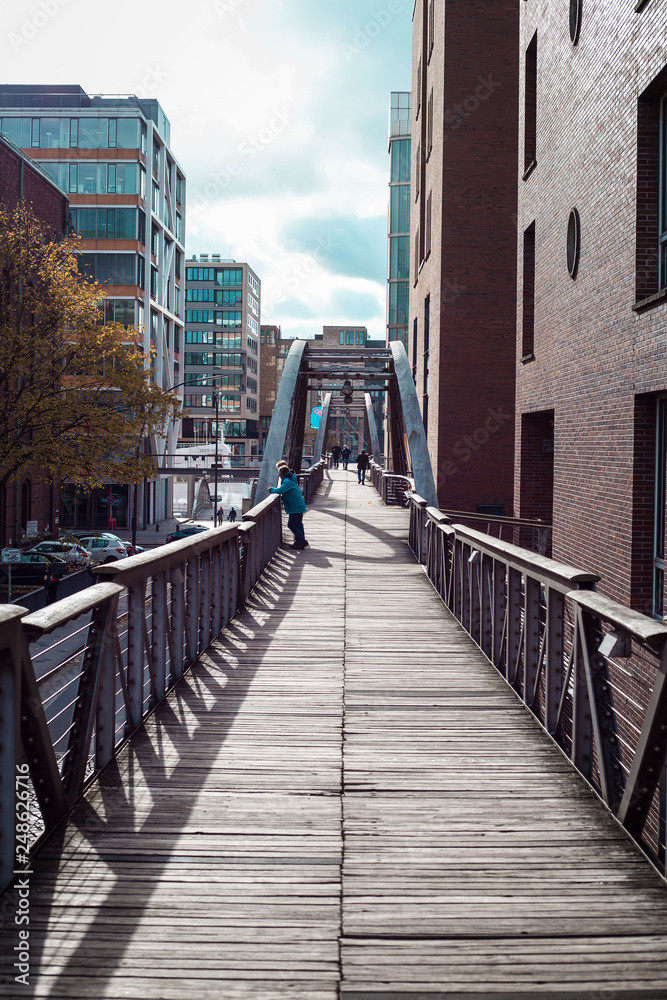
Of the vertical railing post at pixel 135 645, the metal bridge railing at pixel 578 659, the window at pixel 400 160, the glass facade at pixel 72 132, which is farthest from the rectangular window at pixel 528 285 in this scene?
the window at pixel 400 160

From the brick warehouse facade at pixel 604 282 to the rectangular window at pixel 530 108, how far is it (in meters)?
0.59

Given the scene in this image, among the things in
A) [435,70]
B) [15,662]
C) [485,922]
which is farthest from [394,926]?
[435,70]

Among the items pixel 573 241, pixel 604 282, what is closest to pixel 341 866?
pixel 604 282

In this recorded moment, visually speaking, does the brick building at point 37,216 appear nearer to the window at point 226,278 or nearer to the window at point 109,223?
the window at point 109,223

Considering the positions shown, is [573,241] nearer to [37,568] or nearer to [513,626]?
[513,626]

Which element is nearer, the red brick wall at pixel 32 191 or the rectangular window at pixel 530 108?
the rectangular window at pixel 530 108

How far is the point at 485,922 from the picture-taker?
3105 mm

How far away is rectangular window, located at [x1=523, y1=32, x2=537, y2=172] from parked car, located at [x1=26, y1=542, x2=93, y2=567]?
62.6ft

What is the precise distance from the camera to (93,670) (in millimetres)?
4098

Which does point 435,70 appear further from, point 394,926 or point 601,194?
point 394,926

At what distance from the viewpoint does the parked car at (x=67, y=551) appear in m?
29.7

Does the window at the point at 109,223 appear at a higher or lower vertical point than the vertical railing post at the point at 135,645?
higher

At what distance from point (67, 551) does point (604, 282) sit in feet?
73.9

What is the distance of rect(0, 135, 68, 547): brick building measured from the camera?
3014cm
